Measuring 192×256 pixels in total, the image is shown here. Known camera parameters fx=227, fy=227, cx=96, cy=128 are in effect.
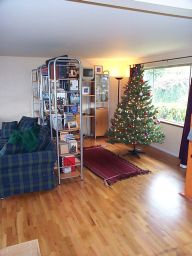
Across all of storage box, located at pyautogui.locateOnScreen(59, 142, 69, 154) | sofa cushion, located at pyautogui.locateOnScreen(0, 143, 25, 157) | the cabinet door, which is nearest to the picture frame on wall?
the cabinet door

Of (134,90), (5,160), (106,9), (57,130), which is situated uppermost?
(106,9)

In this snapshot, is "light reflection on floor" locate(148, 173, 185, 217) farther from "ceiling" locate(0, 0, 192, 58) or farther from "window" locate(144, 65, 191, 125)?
"ceiling" locate(0, 0, 192, 58)

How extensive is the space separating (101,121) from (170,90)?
2144 millimetres

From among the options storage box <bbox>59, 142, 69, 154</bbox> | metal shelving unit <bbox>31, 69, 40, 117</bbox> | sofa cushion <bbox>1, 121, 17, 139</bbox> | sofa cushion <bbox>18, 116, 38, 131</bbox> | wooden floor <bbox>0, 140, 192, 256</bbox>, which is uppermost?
metal shelving unit <bbox>31, 69, 40, 117</bbox>

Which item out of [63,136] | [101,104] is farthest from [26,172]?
[101,104]

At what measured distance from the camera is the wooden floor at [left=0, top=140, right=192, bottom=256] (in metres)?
Answer: 2.32

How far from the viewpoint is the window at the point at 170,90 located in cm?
493

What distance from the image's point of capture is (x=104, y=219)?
2.79 meters

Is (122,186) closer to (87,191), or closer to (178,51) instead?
(87,191)

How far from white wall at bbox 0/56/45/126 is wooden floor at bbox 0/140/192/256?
3.10 meters

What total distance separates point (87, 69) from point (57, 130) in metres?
3.16

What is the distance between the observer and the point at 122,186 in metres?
3.66

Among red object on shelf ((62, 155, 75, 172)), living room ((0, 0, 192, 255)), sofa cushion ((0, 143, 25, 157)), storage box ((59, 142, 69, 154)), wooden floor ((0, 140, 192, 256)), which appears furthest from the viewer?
red object on shelf ((62, 155, 75, 172))

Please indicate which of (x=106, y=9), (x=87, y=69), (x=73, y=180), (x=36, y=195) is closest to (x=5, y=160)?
(x=36, y=195)
